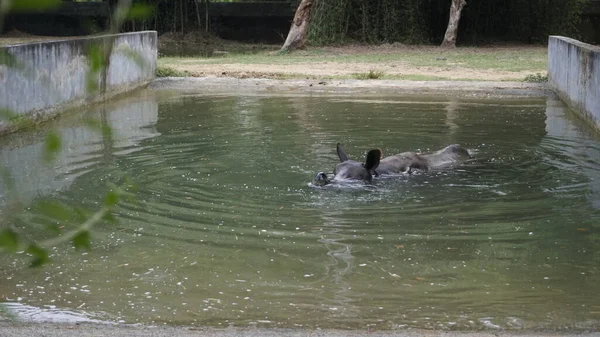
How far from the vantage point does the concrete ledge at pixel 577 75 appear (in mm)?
12844

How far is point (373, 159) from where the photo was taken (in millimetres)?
8320

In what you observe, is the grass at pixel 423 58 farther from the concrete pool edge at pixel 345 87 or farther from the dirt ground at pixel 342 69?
the concrete pool edge at pixel 345 87

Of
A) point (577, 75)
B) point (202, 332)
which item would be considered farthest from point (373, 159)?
point (577, 75)

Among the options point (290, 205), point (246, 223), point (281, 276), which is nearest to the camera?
point (281, 276)

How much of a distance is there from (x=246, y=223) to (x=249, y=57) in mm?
17740

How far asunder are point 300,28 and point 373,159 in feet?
62.3

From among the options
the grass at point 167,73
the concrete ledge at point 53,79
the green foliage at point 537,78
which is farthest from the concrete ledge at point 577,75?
the grass at point 167,73

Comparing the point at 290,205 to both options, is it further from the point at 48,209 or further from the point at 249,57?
the point at 249,57

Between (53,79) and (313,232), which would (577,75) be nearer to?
(53,79)

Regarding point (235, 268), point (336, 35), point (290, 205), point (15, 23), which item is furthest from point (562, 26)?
point (235, 268)

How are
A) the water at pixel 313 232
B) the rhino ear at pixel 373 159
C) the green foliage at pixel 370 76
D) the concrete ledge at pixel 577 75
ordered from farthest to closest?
the green foliage at pixel 370 76, the concrete ledge at pixel 577 75, the rhino ear at pixel 373 159, the water at pixel 313 232

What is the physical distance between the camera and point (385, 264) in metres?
6.01

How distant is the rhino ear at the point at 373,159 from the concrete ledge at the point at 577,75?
203 inches

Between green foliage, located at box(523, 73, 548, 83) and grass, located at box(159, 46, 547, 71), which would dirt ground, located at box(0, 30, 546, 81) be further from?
green foliage, located at box(523, 73, 548, 83)
